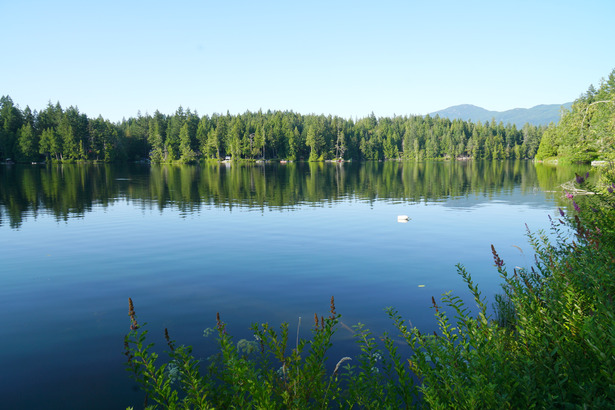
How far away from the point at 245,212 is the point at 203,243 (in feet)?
38.6

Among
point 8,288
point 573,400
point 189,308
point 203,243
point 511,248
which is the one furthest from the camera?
point 203,243

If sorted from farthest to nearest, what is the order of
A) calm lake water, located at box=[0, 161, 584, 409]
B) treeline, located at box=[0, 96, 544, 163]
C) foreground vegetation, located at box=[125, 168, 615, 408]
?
treeline, located at box=[0, 96, 544, 163], calm lake water, located at box=[0, 161, 584, 409], foreground vegetation, located at box=[125, 168, 615, 408]

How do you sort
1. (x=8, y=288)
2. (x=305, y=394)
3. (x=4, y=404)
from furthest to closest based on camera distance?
(x=8, y=288) → (x=4, y=404) → (x=305, y=394)

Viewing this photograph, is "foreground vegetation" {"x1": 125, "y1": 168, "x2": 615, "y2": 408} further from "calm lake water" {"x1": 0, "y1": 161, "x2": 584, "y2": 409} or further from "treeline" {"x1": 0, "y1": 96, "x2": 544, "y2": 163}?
"treeline" {"x1": 0, "y1": 96, "x2": 544, "y2": 163}

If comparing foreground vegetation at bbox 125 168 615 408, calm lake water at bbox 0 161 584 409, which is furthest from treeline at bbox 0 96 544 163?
foreground vegetation at bbox 125 168 615 408

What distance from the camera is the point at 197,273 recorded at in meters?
17.3

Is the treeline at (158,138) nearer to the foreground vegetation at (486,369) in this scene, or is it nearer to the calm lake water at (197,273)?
the calm lake water at (197,273)

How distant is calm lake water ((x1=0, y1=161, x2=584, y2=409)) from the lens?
10.3m

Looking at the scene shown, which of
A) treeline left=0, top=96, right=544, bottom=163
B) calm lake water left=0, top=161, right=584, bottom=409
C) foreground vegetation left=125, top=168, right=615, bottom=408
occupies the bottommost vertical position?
calm lake water left=0, top=161, right=584, bottom=409

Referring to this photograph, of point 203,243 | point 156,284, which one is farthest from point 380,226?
point 156,284

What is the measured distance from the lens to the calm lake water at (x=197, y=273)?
1034 centimetres

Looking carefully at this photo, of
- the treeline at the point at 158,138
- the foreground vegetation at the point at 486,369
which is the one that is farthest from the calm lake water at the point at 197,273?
the treeline at the point at 158,138

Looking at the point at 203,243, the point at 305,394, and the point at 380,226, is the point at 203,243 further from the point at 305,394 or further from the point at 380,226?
the point at 305,394

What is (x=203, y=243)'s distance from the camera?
75.7 feet
